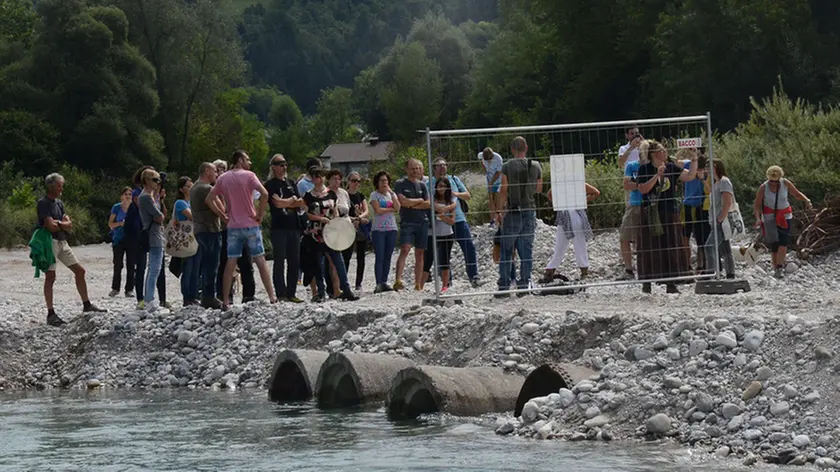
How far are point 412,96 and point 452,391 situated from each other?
3986 inches

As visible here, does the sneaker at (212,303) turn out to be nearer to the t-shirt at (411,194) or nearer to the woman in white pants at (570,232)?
the t-shirt at (411,194)

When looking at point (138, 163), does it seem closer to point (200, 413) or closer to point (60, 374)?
point (60, 374)

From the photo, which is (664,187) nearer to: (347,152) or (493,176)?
(493,176)

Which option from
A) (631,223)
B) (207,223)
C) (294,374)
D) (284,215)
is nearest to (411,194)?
(284,215)

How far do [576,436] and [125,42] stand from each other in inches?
2054

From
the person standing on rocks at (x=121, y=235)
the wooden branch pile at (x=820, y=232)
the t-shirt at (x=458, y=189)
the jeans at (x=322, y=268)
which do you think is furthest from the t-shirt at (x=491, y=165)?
the wooden branch pile at (x=820, y=232)

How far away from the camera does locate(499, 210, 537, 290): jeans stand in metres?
16.8

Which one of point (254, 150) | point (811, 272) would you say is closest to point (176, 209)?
point (811, 272)

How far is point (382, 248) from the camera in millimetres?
19266

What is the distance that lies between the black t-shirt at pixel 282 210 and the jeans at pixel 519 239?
2758mm

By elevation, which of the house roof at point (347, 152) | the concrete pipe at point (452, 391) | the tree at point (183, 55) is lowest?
the concrete pipe at point (452, 391)

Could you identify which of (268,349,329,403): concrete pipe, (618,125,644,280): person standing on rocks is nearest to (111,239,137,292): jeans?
(268,349,329,403): concrete pipe

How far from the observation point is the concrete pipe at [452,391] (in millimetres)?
12508

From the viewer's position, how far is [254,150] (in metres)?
114
